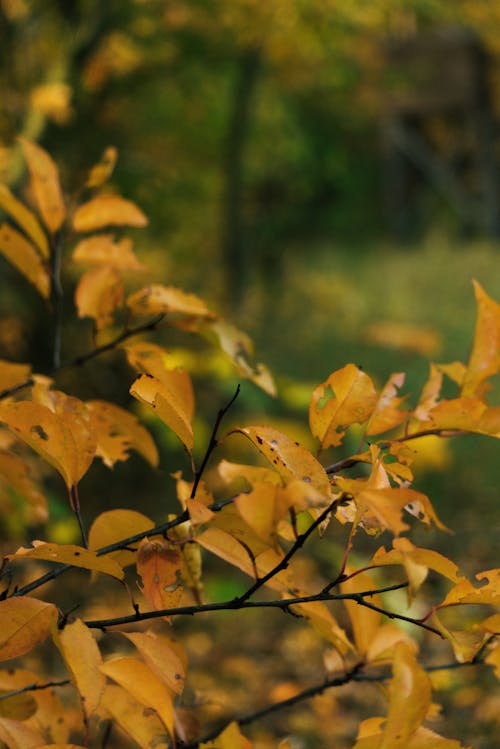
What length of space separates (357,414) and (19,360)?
3.11 m

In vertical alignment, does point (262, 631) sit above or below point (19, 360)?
below

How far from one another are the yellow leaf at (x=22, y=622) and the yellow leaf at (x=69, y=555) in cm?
4

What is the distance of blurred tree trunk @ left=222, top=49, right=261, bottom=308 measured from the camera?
536cm

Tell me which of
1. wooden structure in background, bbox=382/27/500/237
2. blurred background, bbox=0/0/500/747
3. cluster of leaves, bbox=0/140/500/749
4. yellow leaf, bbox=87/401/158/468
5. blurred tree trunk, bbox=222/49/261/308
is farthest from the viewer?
wooden structure in background, bbox=382/27/500/237

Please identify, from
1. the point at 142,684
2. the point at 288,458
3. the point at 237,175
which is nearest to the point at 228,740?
the point at 142,684

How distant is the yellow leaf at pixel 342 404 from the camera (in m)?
0.58

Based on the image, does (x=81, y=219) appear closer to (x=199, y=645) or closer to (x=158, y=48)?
(x=199, y=645)

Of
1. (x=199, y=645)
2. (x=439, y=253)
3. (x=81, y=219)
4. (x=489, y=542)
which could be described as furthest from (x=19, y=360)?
(x=439, y=253)

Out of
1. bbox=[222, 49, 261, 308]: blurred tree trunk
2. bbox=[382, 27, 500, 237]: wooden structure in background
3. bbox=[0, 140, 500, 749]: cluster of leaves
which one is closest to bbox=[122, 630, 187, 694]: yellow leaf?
bbox=[0, 140, 500, 749]: cluster of leaves

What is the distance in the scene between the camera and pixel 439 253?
25.8 feet

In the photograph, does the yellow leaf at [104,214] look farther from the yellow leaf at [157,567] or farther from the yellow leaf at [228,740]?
the yellow leaf at [228,740]

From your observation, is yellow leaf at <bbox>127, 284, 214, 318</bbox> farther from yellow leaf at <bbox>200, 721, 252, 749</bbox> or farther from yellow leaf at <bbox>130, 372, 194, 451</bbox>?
yellow leaf at <bbox>200, 721, 252, 749</bbox>

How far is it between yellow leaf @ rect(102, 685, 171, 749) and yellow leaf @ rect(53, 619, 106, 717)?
35 millimetres

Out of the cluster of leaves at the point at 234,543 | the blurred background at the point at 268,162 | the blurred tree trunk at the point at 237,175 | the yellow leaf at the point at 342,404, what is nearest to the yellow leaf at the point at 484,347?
the cluster of leaves at the point at 234,543
